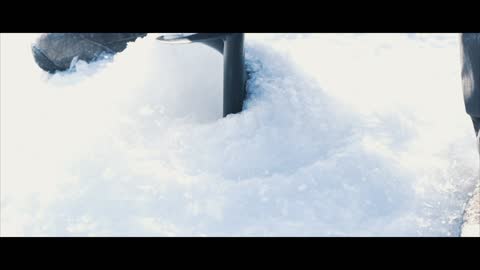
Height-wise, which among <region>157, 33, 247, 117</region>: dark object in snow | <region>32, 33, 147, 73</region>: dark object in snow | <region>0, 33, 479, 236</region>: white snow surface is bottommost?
<region>0, 33, 479, 236</region>: white snow surface

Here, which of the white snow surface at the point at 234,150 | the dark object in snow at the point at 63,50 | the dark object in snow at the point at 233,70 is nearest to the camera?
the white snow surface at the point at 234,150

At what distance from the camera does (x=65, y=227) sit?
3.67 m

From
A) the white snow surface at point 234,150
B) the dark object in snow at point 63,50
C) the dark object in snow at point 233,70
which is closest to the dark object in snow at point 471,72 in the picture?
the white snow surface at point 234,150

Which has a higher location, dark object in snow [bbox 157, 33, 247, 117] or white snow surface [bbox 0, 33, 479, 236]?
dark object in snow [bbox 157, 33, 247, 117]

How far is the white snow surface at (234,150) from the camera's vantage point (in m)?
3.72

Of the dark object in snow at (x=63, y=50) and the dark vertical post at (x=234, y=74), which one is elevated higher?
the dark object in snow at (x=63, y=50)

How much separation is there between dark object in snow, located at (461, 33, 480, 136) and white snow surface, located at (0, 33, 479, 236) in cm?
57

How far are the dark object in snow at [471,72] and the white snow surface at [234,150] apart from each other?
57 centimetres

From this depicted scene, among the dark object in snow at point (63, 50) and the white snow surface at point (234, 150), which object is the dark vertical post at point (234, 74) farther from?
the dark object in snow at point (63, 50)

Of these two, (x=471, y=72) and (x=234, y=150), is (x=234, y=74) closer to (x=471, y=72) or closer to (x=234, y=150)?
(x=234, y=150)

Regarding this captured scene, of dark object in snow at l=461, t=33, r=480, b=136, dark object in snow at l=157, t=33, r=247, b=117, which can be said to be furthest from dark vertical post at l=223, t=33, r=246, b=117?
dark object in snow at l=461, t=33, r=480, b=136

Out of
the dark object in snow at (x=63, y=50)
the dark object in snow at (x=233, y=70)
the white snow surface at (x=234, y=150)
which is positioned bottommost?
the white snow surface at (x=234, y=150)

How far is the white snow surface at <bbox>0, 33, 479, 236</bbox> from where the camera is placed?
3725 mm

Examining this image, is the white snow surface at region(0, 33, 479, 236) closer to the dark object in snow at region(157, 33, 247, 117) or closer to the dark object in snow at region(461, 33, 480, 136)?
the dark object in snow at region(157, 33, 247, 117)
